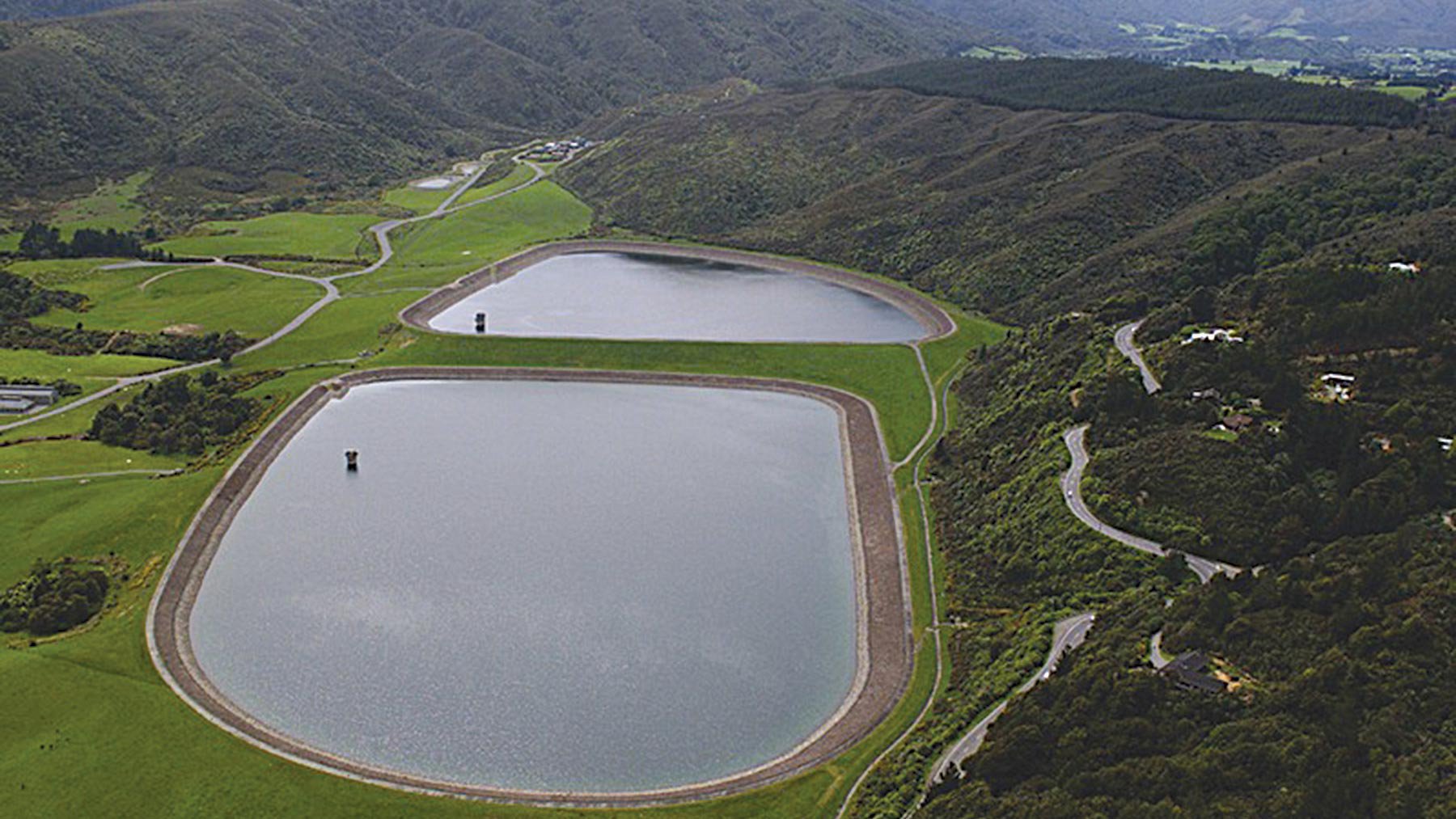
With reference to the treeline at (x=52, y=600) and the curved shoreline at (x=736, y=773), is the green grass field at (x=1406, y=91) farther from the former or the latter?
the treeline at (x=52, y=600)

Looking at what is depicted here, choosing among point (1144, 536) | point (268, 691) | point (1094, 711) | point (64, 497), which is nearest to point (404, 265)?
point (64, 497)

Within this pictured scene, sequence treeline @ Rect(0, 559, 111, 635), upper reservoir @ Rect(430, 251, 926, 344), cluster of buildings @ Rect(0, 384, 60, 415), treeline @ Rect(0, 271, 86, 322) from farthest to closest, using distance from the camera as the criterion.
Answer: upper reservoir @ Rect(430, 251, 926, 344), treeline @ Rect(0, 271, 86, 322), cluster of buildings @ Rect(0, 384, 60, 415), treeline @ Rect(0, 559, 111, 635)

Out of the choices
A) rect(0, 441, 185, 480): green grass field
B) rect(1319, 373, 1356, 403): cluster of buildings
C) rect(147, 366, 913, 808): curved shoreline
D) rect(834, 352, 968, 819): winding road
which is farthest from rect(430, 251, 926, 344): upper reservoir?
rect(1319, 373, 1356, 403): cluster of buildings

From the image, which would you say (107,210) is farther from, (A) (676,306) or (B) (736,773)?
(B) (736,773)

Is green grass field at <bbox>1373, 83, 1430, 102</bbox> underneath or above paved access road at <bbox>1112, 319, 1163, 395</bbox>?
above

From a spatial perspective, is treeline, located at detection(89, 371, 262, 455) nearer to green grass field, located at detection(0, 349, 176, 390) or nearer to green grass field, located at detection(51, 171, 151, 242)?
green grass field, located at detection(0, 349, 176, 390)

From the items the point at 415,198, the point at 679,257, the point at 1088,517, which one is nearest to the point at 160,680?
the point at 1088,517

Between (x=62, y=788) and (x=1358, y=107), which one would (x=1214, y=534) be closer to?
(x=62, y=788)
